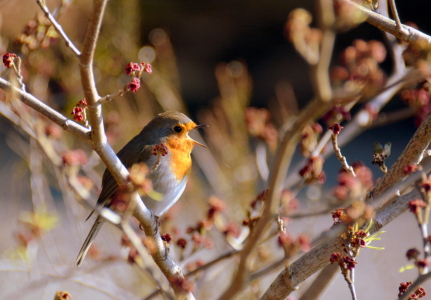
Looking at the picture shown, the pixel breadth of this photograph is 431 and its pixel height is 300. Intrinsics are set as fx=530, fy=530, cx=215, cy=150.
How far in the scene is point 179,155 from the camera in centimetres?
330

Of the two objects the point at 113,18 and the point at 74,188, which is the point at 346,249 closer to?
the point at 74,188

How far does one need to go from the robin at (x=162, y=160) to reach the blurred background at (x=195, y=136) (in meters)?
0.17

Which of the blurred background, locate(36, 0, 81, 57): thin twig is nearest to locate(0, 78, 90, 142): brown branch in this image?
the blurred background

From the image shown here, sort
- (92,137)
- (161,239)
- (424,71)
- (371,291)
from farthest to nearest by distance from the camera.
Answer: (371,291) → (161,239) → (92,137) → (424,71)

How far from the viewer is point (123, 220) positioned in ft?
5.34

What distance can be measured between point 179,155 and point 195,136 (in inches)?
76.0

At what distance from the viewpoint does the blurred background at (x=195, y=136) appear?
8.78 feet

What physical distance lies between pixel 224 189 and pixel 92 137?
282cm

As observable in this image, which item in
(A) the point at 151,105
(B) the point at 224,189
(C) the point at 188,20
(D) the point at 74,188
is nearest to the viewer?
(D) the point at 74,188

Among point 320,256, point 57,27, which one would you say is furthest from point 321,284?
point 57,27

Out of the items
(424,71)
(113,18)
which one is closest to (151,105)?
(113,18)

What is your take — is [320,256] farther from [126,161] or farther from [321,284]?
[126,161]

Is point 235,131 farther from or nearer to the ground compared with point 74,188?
farther from the ground

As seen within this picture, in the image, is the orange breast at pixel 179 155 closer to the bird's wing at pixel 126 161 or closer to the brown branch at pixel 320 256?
the bird's wing at pixel 126 161
